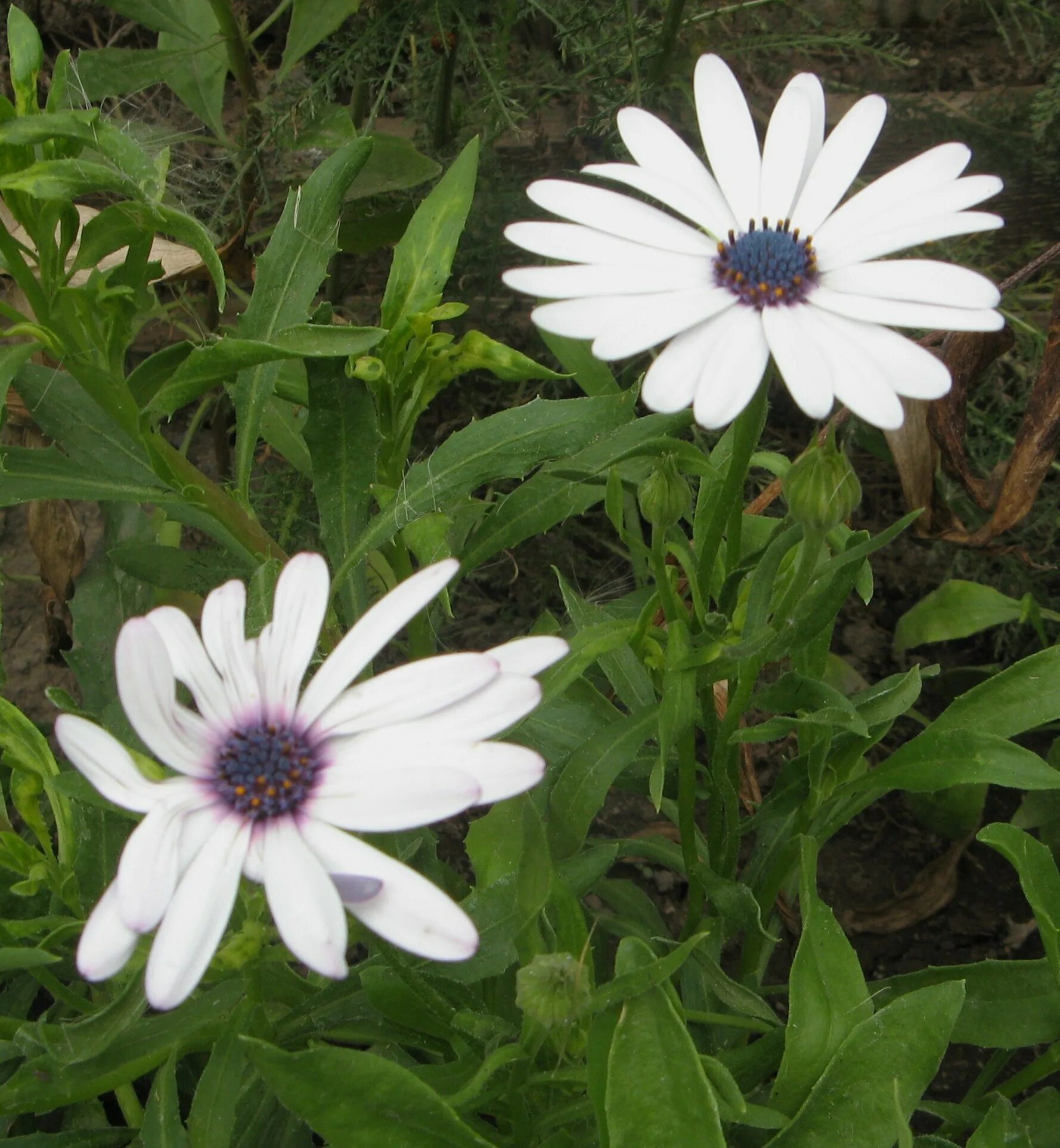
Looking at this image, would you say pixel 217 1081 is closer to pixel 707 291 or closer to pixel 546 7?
pixel 707 291

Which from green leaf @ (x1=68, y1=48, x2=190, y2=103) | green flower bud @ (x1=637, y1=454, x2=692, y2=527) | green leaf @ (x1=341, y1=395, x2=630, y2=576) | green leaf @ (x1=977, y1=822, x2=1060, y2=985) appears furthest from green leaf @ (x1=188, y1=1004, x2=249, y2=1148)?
green leaf @ (x1=68, y1=48, x2=190, y2=103)

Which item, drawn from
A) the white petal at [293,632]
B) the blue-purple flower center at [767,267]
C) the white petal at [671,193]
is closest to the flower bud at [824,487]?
the blue-purple flower center at [767,267]

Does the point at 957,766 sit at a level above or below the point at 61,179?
below

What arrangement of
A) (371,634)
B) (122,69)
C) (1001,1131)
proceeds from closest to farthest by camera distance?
(371,634), (1001,1131), (122,69)

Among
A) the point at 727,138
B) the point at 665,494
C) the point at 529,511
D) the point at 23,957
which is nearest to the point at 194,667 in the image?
the point at 23,957

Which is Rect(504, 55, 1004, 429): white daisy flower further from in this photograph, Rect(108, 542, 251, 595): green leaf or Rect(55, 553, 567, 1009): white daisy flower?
Rect(108, 542, 251, 595): green leaf

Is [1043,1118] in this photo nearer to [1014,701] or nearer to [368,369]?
[1014,701]
